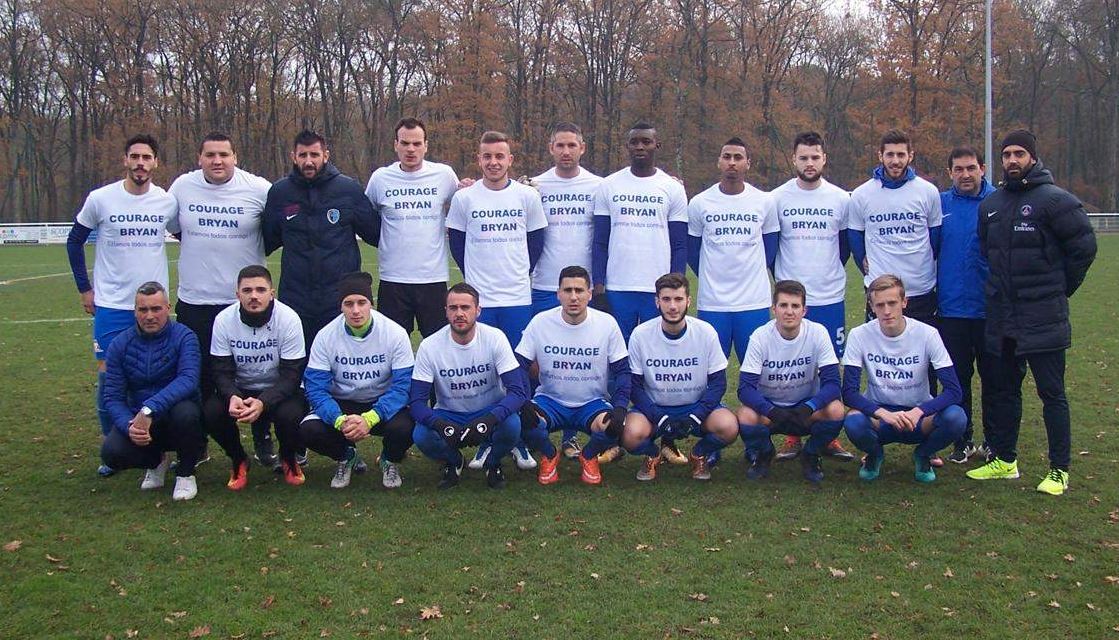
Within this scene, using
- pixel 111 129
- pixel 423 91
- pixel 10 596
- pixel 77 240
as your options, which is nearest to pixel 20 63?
pixel 111 129

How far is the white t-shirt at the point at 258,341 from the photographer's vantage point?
5.90 m

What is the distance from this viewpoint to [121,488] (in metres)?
5.89

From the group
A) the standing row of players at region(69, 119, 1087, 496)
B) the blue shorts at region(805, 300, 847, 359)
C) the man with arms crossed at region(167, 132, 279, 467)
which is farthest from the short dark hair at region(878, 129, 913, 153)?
the man with arms crossed at region(167, 132, 279, 467)

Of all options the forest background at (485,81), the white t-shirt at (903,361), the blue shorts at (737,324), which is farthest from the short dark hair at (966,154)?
the forest background at (485,81)

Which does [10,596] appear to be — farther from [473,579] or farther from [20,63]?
[20,63]

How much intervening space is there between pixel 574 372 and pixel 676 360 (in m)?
0.67

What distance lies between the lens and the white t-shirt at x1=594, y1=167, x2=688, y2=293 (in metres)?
6.54

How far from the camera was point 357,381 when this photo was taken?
5.91 m

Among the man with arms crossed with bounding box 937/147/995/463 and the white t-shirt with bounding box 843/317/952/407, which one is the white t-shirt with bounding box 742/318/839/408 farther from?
the man with arms crossed with bounding box 937/147/995/463

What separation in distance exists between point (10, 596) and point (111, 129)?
47740mm

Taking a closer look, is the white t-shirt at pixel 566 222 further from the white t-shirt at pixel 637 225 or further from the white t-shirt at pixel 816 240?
the white t-shirt at pixel 816 240

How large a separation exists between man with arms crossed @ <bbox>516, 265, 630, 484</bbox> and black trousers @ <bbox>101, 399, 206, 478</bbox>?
2.01 metres

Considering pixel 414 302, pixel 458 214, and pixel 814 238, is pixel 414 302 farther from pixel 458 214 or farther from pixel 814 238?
pixel 814 238

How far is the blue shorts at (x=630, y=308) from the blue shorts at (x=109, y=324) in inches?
129
